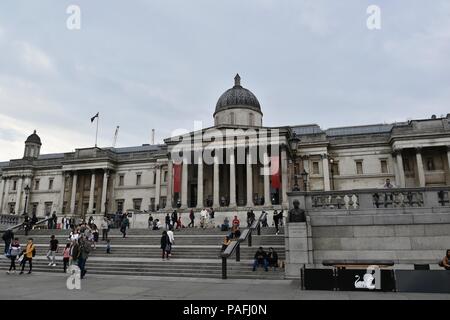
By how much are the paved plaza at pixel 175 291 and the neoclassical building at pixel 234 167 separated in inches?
695

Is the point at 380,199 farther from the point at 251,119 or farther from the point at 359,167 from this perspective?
Result: the point at 359,167

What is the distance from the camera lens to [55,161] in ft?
189

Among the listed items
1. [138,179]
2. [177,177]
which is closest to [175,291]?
[177,177]

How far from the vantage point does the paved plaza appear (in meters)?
9.16

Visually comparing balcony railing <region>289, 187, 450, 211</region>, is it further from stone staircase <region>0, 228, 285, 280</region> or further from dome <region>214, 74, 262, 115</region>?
dome <region>214, 74, 262, 115</region>

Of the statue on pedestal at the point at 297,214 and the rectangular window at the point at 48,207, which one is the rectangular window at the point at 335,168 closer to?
the statue on pedestal at the point at 297,214

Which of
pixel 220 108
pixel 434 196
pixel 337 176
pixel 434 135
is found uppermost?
pixel 220 108

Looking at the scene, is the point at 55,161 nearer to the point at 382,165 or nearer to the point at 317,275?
the point at 382,165

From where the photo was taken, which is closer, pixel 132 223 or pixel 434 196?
pixel 434 196

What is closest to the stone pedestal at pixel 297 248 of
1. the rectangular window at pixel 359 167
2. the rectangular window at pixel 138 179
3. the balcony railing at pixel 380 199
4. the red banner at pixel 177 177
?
the balcony railing at pixel 380 199
